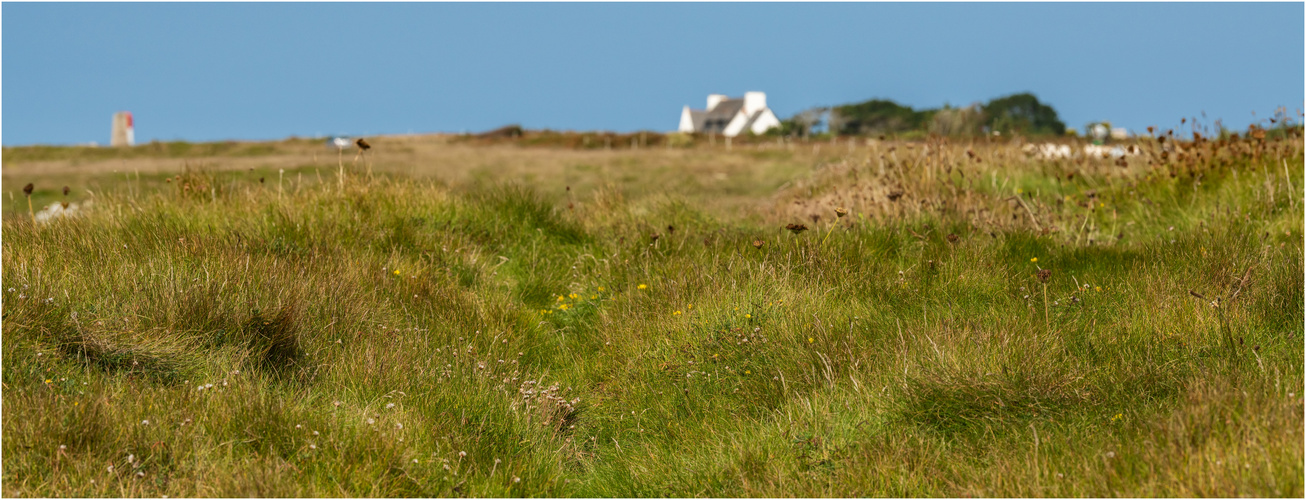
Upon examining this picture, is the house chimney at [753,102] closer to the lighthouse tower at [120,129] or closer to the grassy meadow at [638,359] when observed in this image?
the lighthouse tower at [120,129]

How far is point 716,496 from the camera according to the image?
3.03 meters

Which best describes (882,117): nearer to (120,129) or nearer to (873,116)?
(873,116)

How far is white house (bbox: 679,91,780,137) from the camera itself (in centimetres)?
7950

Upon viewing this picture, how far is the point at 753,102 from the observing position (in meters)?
83.0

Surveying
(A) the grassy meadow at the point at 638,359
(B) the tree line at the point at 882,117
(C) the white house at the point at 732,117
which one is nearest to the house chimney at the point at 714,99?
(C) the white house at the point at 732,117

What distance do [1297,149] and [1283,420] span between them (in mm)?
7045

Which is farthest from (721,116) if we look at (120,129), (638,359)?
(638,359)

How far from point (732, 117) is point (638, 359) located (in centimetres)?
8024

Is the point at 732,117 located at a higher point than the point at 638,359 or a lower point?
higher

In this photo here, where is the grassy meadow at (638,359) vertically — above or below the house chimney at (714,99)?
below

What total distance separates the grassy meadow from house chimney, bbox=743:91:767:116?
7702 centimetres

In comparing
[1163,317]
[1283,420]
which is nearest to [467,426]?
[1283,420]

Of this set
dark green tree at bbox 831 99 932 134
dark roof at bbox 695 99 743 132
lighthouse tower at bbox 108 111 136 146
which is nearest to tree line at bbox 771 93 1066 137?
dark green tree at bbox 831 99 932 134

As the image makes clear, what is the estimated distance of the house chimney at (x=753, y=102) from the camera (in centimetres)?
8238
